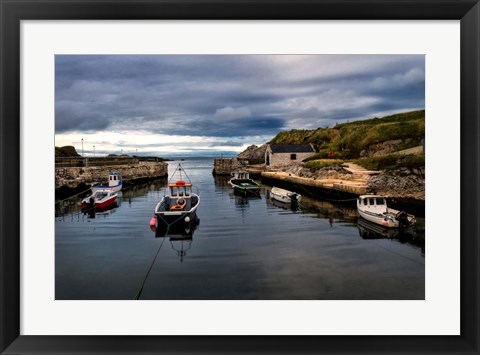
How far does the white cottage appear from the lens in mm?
30656

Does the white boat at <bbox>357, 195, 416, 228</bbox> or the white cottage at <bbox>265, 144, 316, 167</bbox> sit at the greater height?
the white cottage at <bbox>265, 144, 316, 167</bbox>

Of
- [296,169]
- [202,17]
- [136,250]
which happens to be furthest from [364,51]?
[296,169]

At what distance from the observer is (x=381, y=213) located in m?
12.1

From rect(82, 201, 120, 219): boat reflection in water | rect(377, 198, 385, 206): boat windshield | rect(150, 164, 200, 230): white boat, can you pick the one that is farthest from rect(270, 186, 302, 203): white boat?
rect(82, 201, 120, 219): boat reflection in water

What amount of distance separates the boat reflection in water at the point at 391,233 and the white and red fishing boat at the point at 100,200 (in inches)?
501

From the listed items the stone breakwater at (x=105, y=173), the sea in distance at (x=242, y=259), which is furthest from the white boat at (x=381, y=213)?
the stone breakwater at (x=105, y=173)

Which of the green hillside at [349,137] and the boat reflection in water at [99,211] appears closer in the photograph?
the boat reflection in water at [99,211]

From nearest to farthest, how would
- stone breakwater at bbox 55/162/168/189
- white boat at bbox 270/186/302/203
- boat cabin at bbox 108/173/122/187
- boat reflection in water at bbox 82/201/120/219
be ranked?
1. boat reflection in water at bbox 82/201/120/219
2. stone breakwater at bbox 55/162/168/189
3. white boat at bbox 270/186/302/203
4. boat cabin at bbox 108/173/122/187

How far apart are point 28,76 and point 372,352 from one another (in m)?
5.68

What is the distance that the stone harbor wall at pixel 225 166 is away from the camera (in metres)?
44.4

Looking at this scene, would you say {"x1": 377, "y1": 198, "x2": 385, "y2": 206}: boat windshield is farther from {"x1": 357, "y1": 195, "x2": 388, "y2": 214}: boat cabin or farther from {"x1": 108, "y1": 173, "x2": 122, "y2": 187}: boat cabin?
{"x1": 108, "y1": 173, "x2": 122, "y2": 187}: boat cabin

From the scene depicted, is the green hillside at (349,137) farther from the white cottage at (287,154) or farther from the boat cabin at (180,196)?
the boat cabin at (180,196)

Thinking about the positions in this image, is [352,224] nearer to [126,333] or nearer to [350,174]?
[350,174]

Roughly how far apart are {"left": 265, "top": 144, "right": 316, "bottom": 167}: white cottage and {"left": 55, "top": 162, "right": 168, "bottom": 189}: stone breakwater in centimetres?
1120
